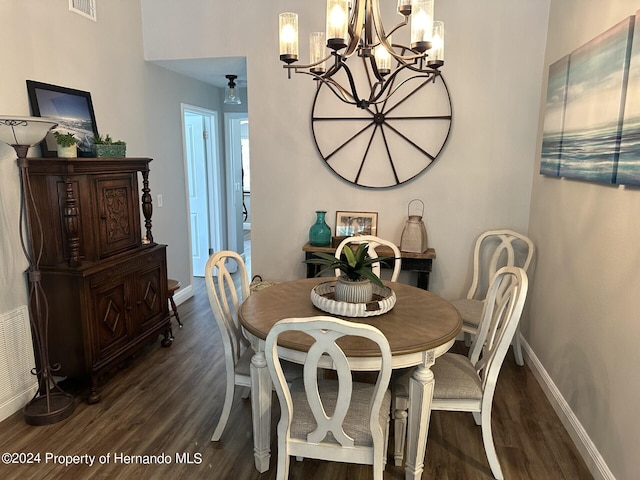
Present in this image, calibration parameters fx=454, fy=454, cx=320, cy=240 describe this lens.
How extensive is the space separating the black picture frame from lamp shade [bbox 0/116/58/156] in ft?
1.61

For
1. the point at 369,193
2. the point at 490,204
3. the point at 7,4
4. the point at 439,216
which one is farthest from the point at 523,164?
the point at 7,4

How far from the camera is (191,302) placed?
472 cm

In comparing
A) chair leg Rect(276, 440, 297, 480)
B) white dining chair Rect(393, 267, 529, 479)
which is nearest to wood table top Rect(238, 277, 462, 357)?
white dining chair Rect(393, 267, 529, 479)

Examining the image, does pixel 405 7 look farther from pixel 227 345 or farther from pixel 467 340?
pixel 467 340

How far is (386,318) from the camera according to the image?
7.15ft

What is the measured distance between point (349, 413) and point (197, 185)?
4.01 meters

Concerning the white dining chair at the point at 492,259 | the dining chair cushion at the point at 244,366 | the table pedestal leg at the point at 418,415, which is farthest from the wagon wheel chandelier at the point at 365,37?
the white dining chair at the point at 492,259

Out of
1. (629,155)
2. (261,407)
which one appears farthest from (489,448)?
(629,155)

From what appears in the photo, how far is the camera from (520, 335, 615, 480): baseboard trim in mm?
2141

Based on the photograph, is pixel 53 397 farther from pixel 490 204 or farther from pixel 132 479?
pixel 490 204

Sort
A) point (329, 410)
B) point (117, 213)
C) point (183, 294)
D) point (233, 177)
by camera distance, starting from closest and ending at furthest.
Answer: point (329, 410) < point (117, 213) < point (183, 294) < point (233, 177)

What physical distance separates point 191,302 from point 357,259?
2983mm

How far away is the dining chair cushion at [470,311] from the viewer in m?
3.06

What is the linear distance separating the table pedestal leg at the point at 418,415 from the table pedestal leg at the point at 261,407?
660 millimetres
